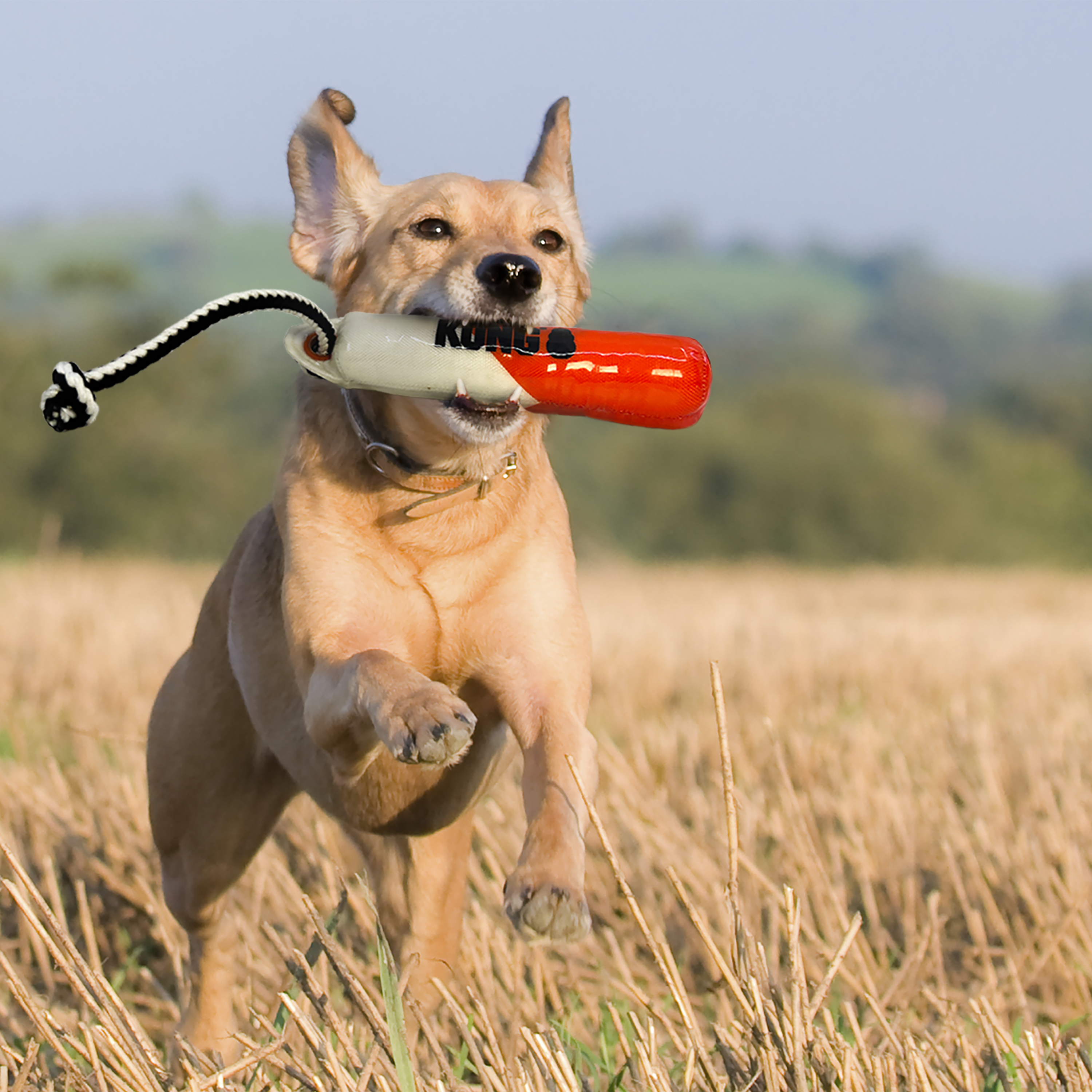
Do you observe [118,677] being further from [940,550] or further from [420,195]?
[940,550]

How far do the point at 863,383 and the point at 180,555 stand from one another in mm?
27259

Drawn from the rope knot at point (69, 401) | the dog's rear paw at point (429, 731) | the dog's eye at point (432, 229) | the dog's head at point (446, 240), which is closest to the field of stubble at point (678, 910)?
the dog's rear paw at point (429, 731)

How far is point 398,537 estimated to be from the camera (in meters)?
3.28

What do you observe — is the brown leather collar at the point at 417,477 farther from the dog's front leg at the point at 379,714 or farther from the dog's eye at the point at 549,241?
the dog's eye at the point at 549,241

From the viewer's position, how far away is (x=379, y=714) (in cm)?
266

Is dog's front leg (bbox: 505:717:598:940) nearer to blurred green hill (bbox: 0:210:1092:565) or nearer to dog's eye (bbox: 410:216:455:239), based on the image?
dog's eye (bbox: 410:216:455:239)

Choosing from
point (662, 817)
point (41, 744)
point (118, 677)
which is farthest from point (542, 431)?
point (118, 677)

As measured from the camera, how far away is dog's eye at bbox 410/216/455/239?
355cm

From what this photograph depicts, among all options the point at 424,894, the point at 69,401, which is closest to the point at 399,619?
the point at 69,401

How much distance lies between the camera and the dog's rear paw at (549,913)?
8.11 feet

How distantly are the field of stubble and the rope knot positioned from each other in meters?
0.82

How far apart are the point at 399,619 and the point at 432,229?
1.00 meters

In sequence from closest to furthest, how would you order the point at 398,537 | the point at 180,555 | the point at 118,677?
1. the point at 398,537
2. the point at 118,677
3. the point at 180,555

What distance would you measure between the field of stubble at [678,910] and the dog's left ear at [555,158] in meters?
1.59
